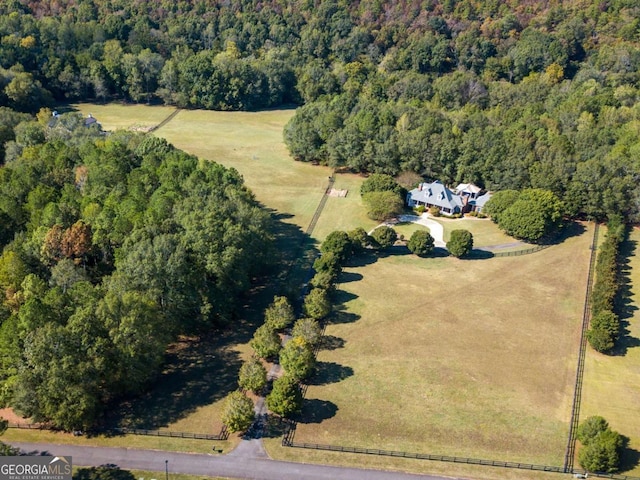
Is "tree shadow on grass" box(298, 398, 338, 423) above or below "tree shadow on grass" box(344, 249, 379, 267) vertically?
below

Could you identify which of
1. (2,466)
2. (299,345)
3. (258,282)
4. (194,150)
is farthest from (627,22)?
(2,466)

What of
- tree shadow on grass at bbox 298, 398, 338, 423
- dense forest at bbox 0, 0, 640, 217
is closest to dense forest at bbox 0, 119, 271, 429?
tree shadow on grass at bbox 298, 398, 338, 423

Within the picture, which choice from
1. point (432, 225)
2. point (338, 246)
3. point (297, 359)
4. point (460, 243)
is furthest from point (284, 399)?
point (432, 225)

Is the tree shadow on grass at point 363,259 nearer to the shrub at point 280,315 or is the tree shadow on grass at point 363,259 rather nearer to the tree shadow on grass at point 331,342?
the tree shadow on grass at point 331,342

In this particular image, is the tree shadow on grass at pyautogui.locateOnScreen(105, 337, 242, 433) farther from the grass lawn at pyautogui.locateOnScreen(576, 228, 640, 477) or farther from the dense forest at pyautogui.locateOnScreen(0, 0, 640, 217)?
the dense forest at pyautogui.locateOnScreen(0, 0, 640, 217)

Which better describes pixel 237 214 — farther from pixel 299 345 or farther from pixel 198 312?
pixel 299 345

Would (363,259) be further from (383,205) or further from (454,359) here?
(454,359)
